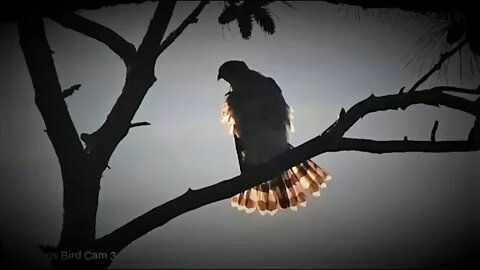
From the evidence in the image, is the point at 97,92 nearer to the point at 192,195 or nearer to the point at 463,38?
the point at 192,195

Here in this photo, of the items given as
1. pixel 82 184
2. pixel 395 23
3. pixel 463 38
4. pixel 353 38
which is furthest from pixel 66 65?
pixel 463 38

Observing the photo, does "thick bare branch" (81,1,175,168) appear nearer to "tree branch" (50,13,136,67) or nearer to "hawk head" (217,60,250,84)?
"tree branch" (50,13,136,67)

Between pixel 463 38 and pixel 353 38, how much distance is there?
1.02 ft

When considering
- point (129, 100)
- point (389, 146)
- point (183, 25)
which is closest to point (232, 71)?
point (183, 25)

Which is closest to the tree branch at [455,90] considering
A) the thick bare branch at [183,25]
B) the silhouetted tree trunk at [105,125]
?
the silhouetted tree trunk at [105,125]

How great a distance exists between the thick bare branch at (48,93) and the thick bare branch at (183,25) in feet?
1.06

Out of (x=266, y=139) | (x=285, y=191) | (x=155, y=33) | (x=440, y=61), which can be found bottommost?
(x=285, y=191)

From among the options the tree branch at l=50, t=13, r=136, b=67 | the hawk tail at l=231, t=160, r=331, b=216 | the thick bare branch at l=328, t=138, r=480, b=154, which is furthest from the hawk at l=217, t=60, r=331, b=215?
the tree branch at l=50, t=13, r=136, b=67

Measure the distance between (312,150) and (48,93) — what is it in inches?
29.4

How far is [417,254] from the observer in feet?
5.19

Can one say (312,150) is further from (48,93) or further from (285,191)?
(48,93)

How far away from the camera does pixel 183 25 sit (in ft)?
5.15

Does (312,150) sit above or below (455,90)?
below

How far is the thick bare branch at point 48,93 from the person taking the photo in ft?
5.06
